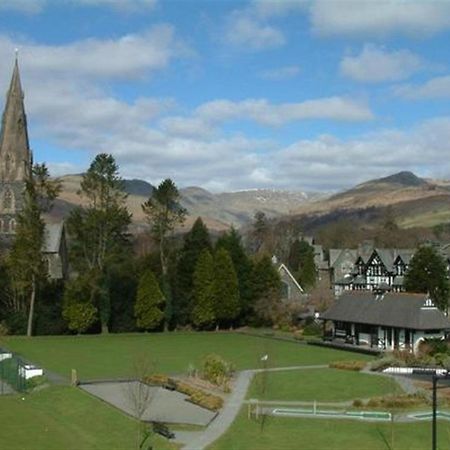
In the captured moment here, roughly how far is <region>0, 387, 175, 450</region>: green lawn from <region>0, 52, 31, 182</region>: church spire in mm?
48841

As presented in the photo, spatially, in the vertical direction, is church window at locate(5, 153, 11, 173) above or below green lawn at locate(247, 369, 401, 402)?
above

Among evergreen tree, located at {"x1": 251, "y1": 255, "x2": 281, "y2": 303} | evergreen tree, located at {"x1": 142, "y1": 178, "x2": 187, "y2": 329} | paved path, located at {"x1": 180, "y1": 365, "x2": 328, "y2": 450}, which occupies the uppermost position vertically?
evergreen tree, located at {"x1": 142, "y1": 178, "x2": 187, "y2": 329}

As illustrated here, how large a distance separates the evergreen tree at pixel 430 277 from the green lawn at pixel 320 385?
20417 mm

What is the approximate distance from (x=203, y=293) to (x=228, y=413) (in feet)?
111

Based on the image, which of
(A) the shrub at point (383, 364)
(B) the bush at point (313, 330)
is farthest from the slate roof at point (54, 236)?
(A) the shrub at point (383, 364)

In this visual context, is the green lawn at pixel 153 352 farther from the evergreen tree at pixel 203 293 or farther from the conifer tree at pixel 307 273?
the conifer tree at pixel 307 273

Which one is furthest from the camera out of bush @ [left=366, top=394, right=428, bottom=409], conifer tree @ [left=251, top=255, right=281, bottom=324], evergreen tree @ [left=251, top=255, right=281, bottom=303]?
evergreen tree @ [left=251, top=255, right=281, bottom=303]

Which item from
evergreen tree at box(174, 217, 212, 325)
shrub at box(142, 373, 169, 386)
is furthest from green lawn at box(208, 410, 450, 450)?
evergreen tree at box(174, 217, 212, 325)

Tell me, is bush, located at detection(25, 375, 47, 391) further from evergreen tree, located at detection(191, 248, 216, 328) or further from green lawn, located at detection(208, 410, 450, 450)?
evergreen tree, located at detection(191, 248, 216, 328)

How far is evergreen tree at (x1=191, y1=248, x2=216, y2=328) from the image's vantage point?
6231cm

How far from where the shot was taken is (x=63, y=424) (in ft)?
86.6

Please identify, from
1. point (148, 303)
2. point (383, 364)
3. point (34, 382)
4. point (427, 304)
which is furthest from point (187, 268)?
point (34, 382)

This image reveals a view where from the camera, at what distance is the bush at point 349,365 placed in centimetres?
4085

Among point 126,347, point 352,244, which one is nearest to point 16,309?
point 126,347
